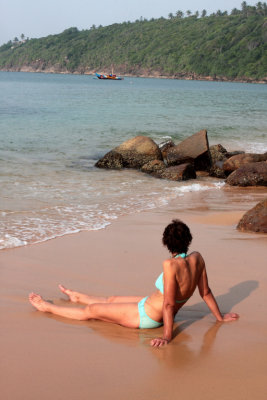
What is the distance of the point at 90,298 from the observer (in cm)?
471

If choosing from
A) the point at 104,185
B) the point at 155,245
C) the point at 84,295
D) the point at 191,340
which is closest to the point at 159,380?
the point at 191,340

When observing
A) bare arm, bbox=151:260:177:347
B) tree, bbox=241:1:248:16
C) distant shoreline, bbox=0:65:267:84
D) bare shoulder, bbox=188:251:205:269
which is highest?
tree, bbox=241:1:248:16

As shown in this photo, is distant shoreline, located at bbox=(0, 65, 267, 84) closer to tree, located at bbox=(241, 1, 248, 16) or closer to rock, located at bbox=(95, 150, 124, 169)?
tree, located at bbox=(241, 1, 248, 16)

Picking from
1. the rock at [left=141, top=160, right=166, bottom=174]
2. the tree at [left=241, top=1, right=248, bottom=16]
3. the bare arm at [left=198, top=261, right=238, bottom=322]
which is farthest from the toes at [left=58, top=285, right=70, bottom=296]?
the tree at [left=241, top=1, right=248, bottom=16]

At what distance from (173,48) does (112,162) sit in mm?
140164

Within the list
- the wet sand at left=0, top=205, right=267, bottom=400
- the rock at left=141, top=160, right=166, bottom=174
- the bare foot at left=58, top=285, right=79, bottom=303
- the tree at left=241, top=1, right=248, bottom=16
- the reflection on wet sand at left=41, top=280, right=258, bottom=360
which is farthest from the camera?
the tree at left=241, top=1, right=248, bottom=16

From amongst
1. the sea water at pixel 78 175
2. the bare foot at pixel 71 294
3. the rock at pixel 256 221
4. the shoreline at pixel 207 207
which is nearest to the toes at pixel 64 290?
the bare foot at pixel 71 294

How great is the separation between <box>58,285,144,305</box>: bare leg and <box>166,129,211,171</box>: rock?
9.76 metres

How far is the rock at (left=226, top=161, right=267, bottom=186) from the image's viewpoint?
12070mm

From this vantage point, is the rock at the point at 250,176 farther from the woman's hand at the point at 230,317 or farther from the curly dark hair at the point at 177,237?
the curly dark hair at the point at 177,237

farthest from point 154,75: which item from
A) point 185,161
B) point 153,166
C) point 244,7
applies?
point 153,166

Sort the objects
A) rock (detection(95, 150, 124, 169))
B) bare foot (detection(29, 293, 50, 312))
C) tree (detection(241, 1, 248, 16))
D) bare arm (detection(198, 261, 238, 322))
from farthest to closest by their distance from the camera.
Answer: tree (detection(241, 1, 248, 16)), rock (detection(95, 150, 124, 169)), bare foot (detection(29, 293, 50, 312)), bare arm (detection(198, 261, 238, 322))

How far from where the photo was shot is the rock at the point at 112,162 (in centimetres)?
1452

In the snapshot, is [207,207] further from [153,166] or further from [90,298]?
[90,298]
